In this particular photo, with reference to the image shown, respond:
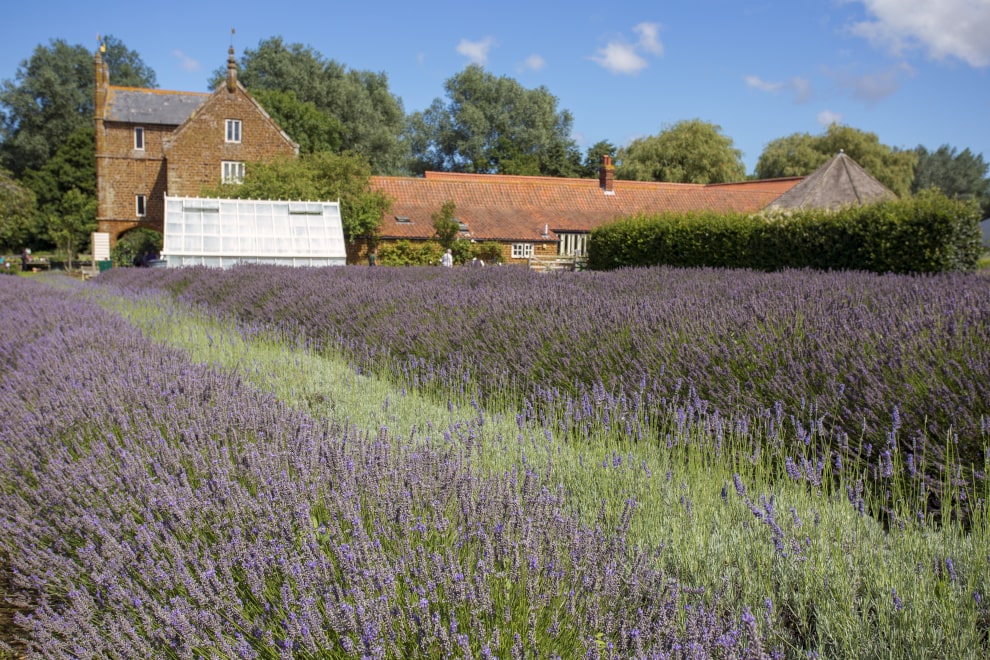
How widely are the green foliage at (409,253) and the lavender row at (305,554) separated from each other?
2687 cm

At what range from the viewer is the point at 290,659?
164cm

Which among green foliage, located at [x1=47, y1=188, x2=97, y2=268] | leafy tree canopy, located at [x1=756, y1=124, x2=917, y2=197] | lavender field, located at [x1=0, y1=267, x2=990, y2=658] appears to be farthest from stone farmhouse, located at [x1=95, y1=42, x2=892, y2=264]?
lavender field, located at [x1=0, y1=267, x2=990, y2=658]

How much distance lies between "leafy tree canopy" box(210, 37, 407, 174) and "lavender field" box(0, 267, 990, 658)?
1726 inches

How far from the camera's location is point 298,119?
44.1 metres

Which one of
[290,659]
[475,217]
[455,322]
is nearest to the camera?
[290,659]

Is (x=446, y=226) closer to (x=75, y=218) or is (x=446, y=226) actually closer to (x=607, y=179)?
(x=607, y=179)

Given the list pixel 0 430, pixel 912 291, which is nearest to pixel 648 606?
pixel 0 430

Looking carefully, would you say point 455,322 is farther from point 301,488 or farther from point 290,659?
point 290,659

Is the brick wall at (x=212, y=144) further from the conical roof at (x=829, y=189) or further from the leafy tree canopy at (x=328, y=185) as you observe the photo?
the conical roof at (x=829, y=189)

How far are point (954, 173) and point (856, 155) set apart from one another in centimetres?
3593

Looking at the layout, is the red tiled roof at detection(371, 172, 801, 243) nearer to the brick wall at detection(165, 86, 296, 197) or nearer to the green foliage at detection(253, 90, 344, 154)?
the brick wall at detection(165, 86, 296, 197)

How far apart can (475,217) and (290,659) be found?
113 ft

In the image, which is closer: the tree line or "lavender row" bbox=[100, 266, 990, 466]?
"lavender row" bbox=[100, 266, 990, 466]

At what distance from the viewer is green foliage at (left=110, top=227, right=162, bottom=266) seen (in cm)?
3684
